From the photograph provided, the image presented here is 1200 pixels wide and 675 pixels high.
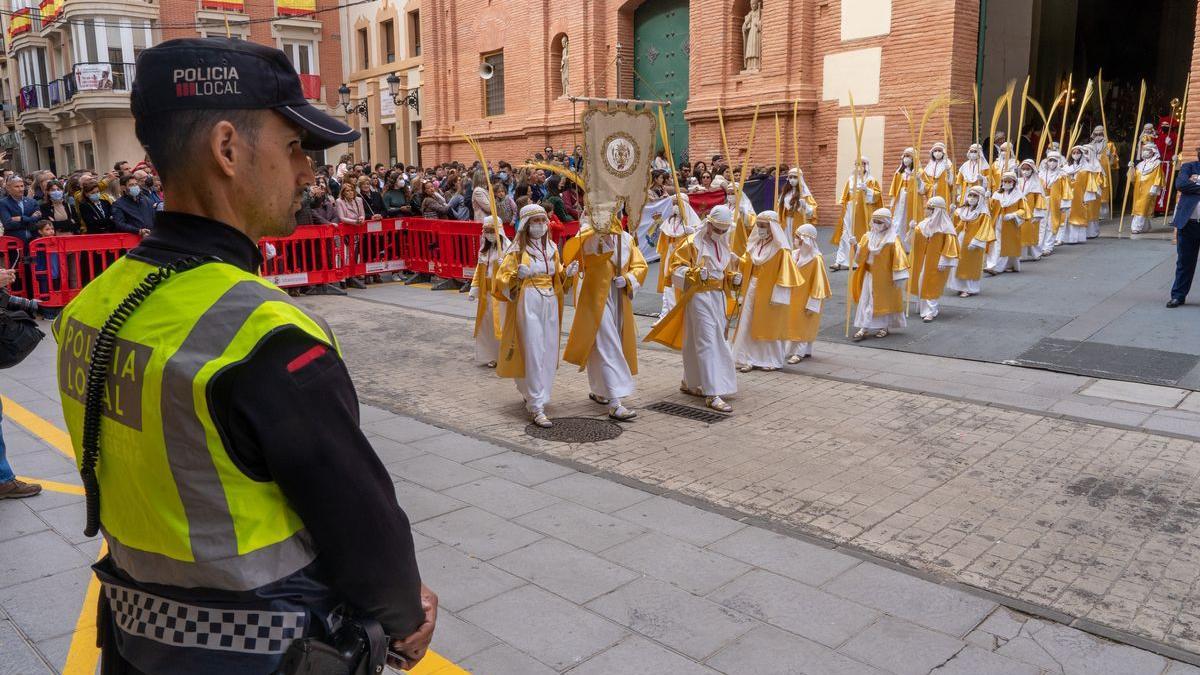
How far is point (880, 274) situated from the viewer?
11.0 m

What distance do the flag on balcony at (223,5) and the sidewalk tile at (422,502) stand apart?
36361 millimetres

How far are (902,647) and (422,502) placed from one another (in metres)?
3.02

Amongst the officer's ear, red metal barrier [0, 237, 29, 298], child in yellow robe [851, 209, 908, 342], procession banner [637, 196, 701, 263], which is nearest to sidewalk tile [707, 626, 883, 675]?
the officer's ear

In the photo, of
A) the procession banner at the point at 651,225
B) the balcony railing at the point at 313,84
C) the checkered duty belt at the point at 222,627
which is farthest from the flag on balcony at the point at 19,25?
the checkered duty belt at the point at 222,627

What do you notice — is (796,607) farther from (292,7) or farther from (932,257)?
(292,7)

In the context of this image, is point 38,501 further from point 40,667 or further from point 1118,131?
point 1118,131

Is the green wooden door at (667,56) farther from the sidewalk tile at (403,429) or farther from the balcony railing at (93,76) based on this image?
the balcony railing at (93,76)

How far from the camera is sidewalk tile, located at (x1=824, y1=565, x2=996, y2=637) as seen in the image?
4.16m

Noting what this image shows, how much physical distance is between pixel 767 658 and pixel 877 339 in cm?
802

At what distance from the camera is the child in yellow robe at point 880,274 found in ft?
35.9

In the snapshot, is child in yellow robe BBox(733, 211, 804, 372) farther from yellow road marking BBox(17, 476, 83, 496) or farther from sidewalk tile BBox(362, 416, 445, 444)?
yellow road marking BBox(17, 476, 83, 496)

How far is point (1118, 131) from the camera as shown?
24.5m

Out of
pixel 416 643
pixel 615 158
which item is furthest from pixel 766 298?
pixel 416 643

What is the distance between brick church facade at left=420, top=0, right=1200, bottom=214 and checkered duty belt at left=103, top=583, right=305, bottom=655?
54.6 ft
